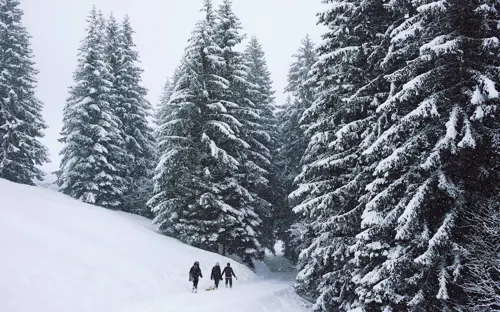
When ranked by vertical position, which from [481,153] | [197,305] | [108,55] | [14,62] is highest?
[108,55]

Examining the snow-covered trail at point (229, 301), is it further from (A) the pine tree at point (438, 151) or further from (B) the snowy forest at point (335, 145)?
(A) the pine tree at point (438, 151)

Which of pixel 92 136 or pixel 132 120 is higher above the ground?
pixel 132 120

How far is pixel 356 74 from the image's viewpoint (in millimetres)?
16094

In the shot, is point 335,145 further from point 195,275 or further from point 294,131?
point 294,131

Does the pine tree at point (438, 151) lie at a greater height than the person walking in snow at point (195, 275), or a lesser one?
greater

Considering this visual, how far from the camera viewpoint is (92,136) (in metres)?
29.2

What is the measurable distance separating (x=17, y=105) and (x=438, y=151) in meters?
30.5

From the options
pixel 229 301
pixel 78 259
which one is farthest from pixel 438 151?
pixel 78 259

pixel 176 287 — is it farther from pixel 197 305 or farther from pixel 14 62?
pixel 14 62

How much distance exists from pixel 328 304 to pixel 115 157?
20.3 metres

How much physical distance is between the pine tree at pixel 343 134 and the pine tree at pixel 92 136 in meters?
17.6

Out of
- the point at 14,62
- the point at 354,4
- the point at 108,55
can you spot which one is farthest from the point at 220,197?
the point at 14,62

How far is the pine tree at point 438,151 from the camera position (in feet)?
33.9

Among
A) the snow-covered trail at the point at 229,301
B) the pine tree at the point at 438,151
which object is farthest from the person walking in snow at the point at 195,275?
the pine tree at the point at 438,151
